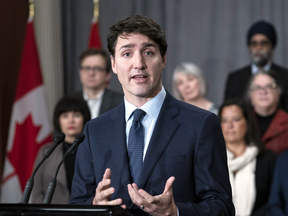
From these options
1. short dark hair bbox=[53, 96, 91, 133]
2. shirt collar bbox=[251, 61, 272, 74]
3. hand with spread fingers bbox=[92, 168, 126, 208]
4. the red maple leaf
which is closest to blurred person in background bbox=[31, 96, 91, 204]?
short dark hair bbox=[53, 96, 91, 133]

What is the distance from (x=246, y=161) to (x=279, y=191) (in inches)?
16.4

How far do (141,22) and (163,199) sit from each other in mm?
683

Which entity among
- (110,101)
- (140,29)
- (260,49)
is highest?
(260,49)

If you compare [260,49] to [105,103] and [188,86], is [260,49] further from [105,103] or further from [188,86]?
[105,103]

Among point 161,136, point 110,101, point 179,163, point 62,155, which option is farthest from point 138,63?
point 110,101

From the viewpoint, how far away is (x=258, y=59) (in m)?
4.36

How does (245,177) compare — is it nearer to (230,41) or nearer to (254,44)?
(254,44)

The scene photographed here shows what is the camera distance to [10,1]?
4.46 metres

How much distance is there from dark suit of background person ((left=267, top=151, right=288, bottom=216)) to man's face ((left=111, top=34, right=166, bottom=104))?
175cm

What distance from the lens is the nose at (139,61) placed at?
1.48 meters

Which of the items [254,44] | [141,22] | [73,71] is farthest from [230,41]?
[141,22]

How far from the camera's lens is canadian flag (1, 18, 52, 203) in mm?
4145

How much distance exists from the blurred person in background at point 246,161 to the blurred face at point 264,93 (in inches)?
11.7

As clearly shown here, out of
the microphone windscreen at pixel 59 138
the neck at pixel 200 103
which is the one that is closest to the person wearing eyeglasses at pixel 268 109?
the neck at pixel 200 103
